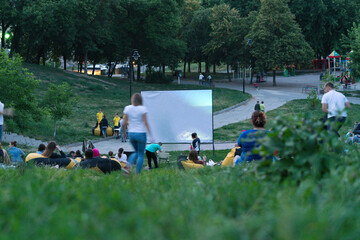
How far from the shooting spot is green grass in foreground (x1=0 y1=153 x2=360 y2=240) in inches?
131

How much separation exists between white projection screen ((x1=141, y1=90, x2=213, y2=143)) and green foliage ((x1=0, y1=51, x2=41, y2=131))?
703 cm

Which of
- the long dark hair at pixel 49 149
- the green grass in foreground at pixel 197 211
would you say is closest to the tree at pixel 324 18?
the long dark hair at pixel 49 149

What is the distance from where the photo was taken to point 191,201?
4.64m

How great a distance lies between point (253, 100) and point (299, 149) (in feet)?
151

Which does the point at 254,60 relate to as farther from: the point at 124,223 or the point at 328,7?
the point at 124,223

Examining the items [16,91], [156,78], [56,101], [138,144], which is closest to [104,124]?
[56,101]

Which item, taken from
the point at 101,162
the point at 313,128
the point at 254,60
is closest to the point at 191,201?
the point at 313,128

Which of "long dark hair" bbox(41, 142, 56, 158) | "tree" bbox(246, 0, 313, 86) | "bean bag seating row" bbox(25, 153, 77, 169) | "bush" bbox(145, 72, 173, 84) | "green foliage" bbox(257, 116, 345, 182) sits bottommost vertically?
"bean bag seating row" bbox(25, 153, 77, 169)

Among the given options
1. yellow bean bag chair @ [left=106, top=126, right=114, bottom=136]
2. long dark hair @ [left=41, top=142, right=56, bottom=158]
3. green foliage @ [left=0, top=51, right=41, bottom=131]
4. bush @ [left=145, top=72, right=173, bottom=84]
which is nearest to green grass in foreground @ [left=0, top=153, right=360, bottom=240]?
long dark hair @ [left=41, top=142, right=56, bottom=158]

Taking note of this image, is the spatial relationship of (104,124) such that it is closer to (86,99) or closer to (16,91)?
(16,91)

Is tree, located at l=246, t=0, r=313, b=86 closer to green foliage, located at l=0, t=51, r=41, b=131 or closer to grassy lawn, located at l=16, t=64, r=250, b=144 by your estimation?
grassy lawn, located at l=16, t=64, r=250, b=144

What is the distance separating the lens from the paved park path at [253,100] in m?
28.7

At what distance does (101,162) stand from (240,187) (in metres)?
6.73

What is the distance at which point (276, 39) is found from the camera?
2361 inches
